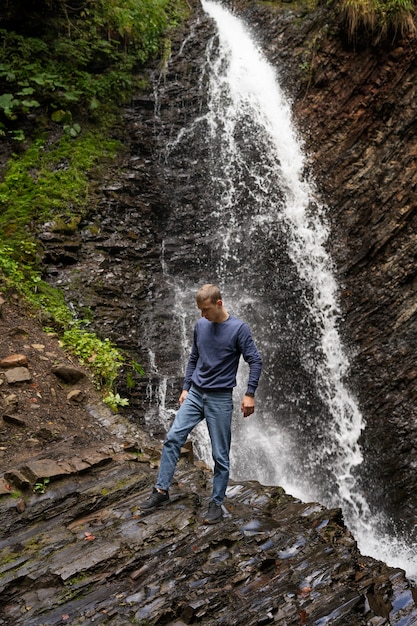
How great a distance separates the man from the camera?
455 centimetres

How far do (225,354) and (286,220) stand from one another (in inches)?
280

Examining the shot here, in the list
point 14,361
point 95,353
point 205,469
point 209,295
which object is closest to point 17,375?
point 14,361

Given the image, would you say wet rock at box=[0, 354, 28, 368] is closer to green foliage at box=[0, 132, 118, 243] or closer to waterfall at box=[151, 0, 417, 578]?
green foliage at box=[0, 132, 118, 243]

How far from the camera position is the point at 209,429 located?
4.63 m

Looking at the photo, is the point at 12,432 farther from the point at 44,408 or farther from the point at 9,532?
the point at 9,532

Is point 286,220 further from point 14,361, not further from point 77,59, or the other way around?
point 14,361

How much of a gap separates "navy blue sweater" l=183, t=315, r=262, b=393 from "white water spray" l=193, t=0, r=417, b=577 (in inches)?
168

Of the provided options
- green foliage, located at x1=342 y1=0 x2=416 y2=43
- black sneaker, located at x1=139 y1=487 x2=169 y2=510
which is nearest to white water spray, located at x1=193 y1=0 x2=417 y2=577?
green foliage, located at x1=342 y1=0 x2=416 y2=43

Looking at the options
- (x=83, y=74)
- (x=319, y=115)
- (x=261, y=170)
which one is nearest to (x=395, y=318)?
(x=261, y=170)

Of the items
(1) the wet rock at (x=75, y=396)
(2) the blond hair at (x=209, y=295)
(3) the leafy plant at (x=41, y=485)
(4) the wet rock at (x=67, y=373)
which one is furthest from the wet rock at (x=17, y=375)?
(2) the blond hair at (x=209, y=295)

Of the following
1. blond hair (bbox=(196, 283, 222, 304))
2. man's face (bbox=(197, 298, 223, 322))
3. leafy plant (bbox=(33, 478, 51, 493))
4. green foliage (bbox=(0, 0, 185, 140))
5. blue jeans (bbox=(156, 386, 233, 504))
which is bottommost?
leafy plant (bbox=(33, 478, 51, 493))

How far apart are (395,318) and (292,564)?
6.21 metres

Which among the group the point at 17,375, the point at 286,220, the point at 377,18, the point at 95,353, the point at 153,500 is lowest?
the point at 17,375

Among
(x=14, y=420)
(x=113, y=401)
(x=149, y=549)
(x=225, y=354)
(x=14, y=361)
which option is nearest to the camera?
(x=149, y=549)
